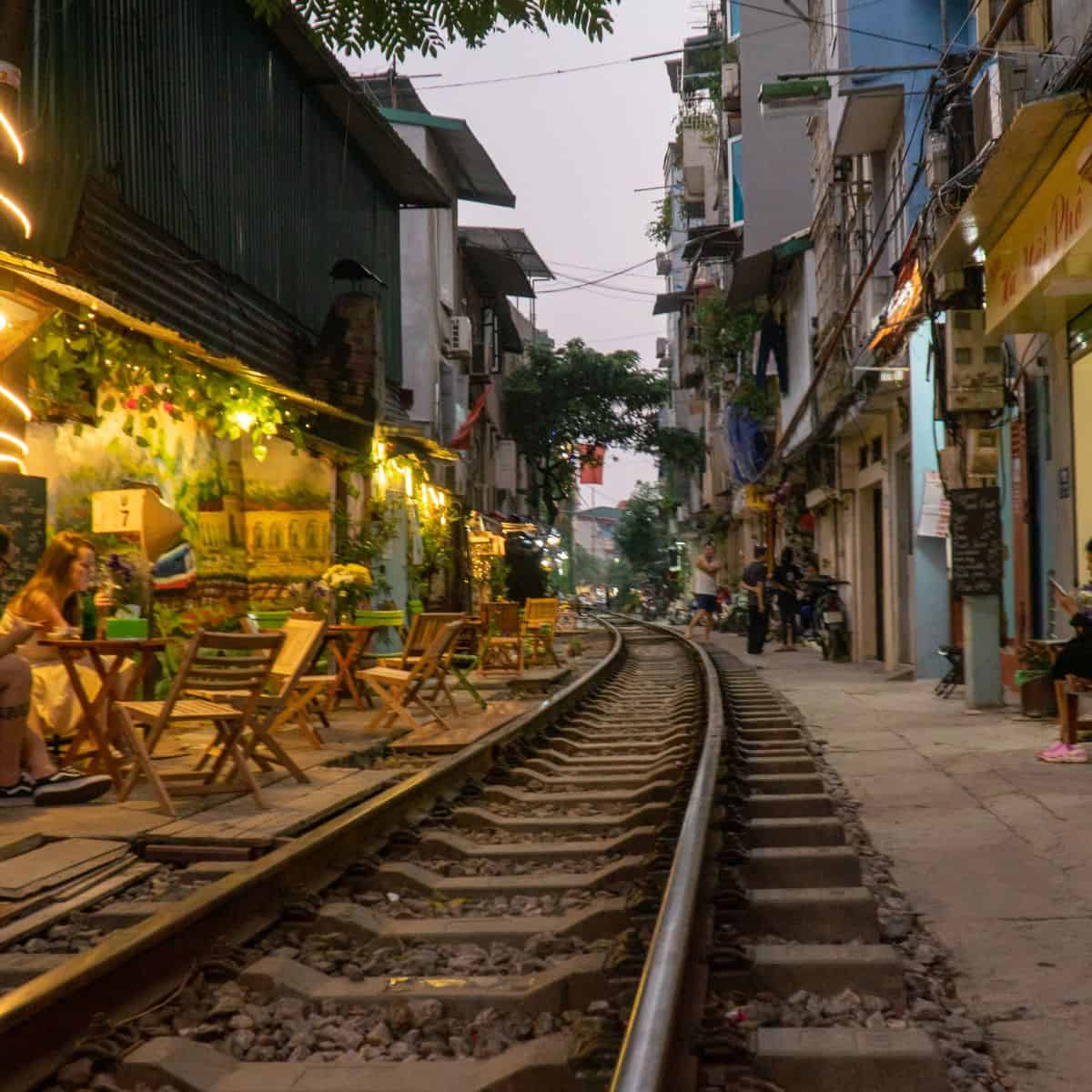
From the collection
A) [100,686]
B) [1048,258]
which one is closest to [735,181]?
[1048,258]

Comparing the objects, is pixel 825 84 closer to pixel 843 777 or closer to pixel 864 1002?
pixel 843 777

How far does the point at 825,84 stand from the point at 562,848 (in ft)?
49.3

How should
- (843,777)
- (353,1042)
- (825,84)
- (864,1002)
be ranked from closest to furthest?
(353,1042) → (864,1002) → (843,777) → (825,84)

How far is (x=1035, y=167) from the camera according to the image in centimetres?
927

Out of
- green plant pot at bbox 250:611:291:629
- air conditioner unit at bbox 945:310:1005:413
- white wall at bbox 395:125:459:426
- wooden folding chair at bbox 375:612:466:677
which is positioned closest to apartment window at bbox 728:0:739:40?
white wall at bbox 395:125:459:426

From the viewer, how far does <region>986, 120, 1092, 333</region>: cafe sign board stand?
841cm

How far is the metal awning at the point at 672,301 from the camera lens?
51.6 m

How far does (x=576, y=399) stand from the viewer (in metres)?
46.0

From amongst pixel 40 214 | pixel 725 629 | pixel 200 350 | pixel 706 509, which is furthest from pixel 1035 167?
pixel 706 509

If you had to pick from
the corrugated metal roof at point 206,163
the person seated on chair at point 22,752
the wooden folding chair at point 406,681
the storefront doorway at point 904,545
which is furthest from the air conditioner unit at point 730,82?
the person seated on chair at point 22,752

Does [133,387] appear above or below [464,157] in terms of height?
below

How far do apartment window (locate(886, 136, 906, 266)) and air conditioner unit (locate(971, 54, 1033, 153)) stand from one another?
13.3ft

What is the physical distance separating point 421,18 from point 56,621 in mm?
4500

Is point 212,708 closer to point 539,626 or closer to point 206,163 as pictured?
point 206,163
